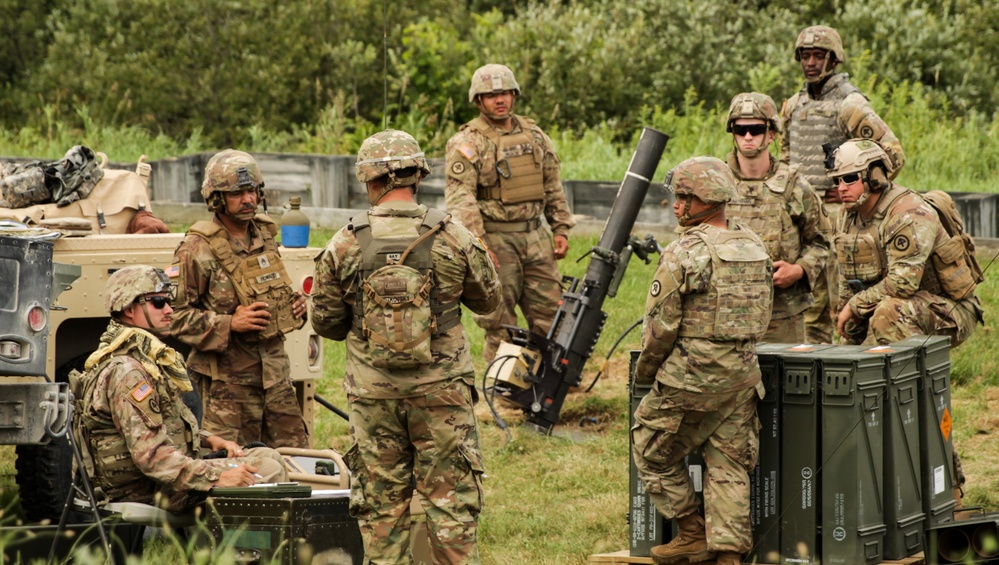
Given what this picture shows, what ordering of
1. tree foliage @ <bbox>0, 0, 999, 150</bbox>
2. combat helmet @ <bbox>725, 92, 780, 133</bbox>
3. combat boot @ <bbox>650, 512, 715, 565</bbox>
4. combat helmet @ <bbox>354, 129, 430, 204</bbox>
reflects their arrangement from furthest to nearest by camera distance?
tree foliage @ <bbox>0, 0, 999, 150</bbox>, combat helmet @ <bbox>725, 92, 780, 133</bbox>, combat boot @ <bbox>650, 512, 715, 565</bbox>, combat helmet @ <bbox>354, 129, 430, 204</bbox>

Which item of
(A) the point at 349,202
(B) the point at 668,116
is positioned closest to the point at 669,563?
(A) the point at 349,202

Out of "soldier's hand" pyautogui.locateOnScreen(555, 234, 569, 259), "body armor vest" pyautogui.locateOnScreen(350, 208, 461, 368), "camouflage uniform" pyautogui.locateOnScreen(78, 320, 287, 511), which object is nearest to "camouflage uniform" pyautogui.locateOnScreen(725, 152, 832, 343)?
"soldier's hand" pyautogui.locateOnScreen(555, 234, 569, 259)

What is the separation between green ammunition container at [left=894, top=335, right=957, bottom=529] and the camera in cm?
650

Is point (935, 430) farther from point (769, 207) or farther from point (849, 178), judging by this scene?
point (769, 207)

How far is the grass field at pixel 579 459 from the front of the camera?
24.0 ft

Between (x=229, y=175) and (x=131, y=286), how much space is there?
1.00 meters

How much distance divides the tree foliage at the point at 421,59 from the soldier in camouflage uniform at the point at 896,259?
340 inches

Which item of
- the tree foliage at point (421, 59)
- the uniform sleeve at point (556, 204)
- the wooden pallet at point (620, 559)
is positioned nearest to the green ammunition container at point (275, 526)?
the wooden pallet at point (620, 559)

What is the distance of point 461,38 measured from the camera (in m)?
20.2

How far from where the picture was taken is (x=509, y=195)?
930 centimetres

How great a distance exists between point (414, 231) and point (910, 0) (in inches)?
518

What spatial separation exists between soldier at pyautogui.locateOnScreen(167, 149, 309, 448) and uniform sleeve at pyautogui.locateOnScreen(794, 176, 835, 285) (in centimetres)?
270

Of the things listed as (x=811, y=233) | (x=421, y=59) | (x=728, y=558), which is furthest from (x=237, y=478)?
(x=421, y=59)

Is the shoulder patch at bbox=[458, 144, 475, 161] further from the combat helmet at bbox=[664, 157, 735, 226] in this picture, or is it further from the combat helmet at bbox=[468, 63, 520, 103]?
the combat helmet at bbox=[664, 157, 735, 226]
